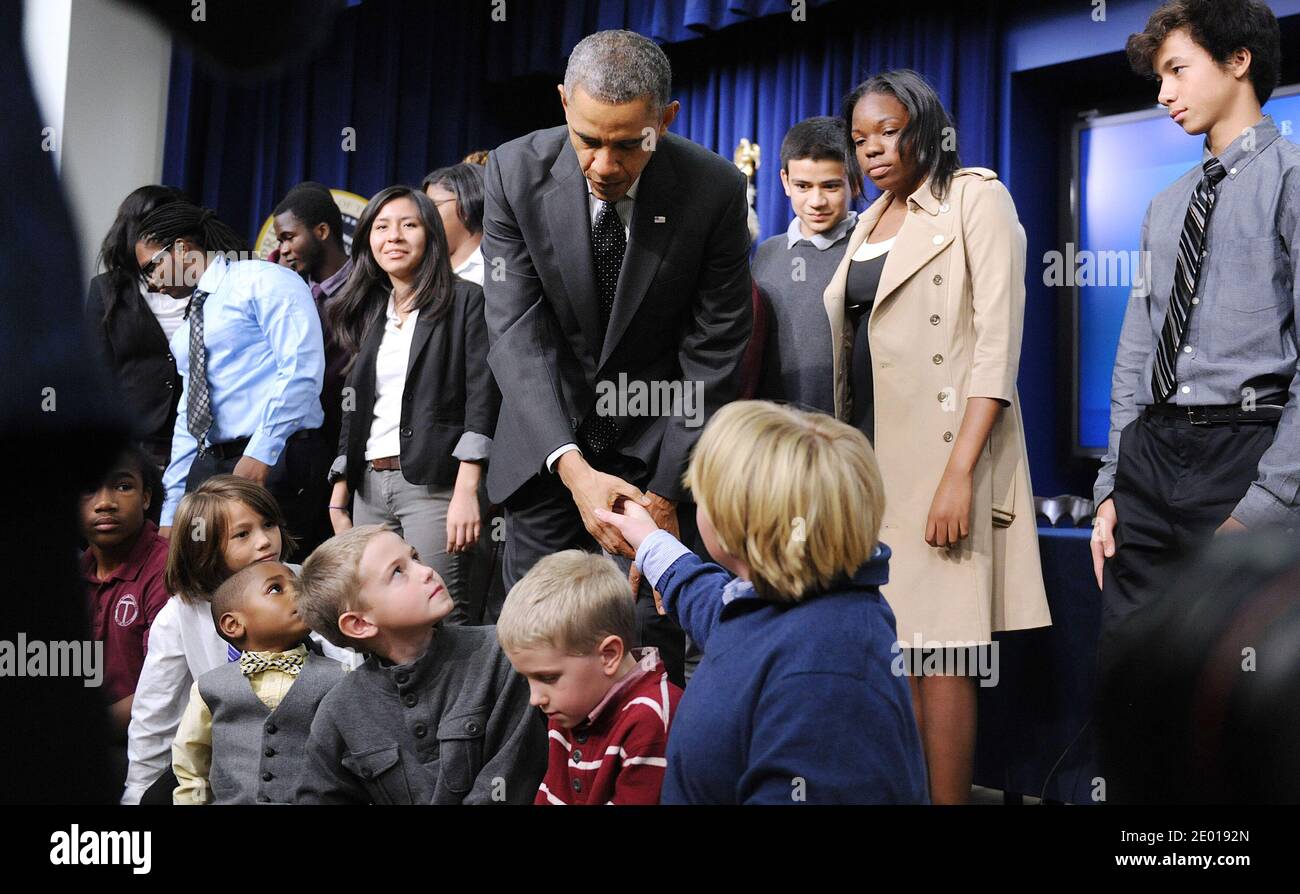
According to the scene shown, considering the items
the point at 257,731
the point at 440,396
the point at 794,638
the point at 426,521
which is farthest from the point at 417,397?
the point at 794,638

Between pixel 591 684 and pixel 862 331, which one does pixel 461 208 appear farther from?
pixel 591 684

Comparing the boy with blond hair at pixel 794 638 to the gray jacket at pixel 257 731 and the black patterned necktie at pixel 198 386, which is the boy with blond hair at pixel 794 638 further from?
the black patterned necktie at pixel 198 386

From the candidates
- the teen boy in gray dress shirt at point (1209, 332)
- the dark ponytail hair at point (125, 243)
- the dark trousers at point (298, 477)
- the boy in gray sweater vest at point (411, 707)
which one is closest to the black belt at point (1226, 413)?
the teen boy in gray dress shirt at point (1209, 332)

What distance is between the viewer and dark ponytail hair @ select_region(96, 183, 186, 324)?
275cm

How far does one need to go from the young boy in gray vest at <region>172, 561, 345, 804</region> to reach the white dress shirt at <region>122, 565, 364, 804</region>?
90mm

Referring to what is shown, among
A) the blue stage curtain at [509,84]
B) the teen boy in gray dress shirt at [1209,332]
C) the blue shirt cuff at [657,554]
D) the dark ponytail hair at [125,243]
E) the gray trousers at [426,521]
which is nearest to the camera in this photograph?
the blue shirt cuff at [657,554]

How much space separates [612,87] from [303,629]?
3.40 ft

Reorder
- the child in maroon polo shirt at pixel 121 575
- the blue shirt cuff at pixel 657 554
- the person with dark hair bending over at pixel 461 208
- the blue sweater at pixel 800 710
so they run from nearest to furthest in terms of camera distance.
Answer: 1. the blue sweater at pixel 800 710
2. the blue shirt cuff at pixel 657 554
3. the child in maroon polo shirt at pixel 121 575
4. the person with dark hair bending over at pixel 461 208

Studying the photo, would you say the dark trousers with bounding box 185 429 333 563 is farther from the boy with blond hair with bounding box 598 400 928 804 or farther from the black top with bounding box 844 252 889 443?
the boy with blond hair with bounding box 598 400 928 804

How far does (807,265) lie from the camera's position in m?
2.52

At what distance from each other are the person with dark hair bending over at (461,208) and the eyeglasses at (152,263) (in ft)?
1.96

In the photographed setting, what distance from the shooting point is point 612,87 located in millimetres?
1933

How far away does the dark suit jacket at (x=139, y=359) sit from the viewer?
9.05 ft

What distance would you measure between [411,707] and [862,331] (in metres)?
1.03
